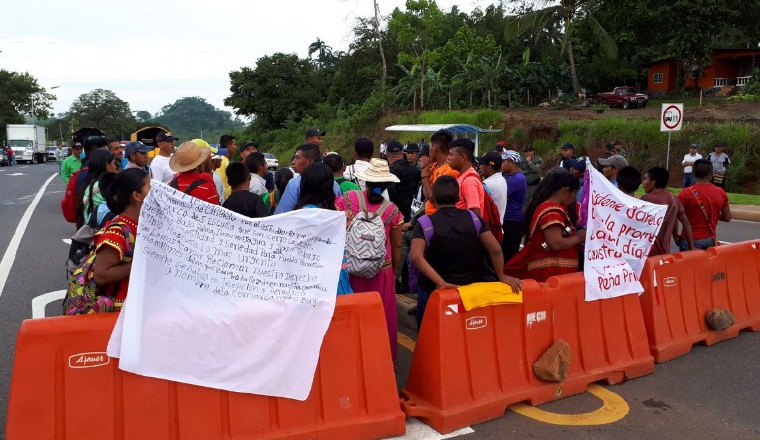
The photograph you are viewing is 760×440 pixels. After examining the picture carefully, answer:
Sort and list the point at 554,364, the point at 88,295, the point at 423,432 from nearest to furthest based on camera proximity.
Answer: the point at 88,295, the point at 423,432, the point at 554,364

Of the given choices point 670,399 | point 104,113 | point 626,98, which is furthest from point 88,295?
point 104,113

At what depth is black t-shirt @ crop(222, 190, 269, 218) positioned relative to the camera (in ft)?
16.4

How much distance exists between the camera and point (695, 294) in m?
5.90

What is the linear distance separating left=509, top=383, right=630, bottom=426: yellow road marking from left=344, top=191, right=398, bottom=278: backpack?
1.45m

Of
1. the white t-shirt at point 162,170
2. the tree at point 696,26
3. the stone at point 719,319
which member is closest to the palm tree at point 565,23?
the tree at point 696,26

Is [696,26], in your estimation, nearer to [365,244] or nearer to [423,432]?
[365,244]

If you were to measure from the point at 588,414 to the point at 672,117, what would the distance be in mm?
12805

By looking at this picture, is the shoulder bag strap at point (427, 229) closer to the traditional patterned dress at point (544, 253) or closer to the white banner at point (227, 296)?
the white banner at point (227, 296)

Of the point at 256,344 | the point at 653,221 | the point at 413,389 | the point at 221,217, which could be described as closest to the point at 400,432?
the point at 413,389

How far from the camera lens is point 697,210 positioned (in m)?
6.67

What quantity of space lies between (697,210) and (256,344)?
5140 millimetres

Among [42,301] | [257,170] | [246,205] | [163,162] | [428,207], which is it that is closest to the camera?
[246,205]

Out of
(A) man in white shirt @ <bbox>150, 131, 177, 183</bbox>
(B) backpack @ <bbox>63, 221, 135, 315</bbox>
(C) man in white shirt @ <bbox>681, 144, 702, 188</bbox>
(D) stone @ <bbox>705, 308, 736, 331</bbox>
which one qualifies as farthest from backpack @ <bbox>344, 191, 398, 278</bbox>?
(C) man in white shirt @ <bbox>681, 144, 702, 188</bbox>

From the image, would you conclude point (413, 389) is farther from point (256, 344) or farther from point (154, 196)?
point (154, 196)
